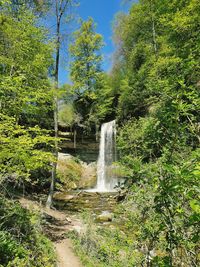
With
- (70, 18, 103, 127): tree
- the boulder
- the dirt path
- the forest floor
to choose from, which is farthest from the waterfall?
the dirt path

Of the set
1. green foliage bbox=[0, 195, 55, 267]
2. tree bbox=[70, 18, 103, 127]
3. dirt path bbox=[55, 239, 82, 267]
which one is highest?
tree bbox=[70, 18, 103, 127]

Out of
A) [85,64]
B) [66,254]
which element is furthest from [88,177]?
[66,254]

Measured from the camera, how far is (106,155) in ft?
82.2

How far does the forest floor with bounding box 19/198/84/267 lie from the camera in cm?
723

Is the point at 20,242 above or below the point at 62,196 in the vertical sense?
above

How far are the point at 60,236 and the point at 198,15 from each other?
40.9 feet

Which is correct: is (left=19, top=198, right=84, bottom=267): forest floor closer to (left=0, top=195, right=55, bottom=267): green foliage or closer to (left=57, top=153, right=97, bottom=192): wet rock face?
(left=0, top=195, right=55, bottom=267): green foliage

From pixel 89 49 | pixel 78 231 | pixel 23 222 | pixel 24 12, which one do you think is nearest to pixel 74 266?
pixel 23 222

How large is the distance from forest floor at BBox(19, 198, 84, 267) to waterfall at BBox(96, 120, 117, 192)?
10.7 meters

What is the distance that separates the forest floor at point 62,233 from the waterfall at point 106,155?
35.1ft

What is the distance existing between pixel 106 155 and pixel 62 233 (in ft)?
51.8

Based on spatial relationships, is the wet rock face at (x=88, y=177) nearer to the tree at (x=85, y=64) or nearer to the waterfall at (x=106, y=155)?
the waterfall at (x=106, y=155)

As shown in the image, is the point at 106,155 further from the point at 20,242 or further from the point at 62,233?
the point at 20,242

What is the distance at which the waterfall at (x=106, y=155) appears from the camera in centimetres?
2335
